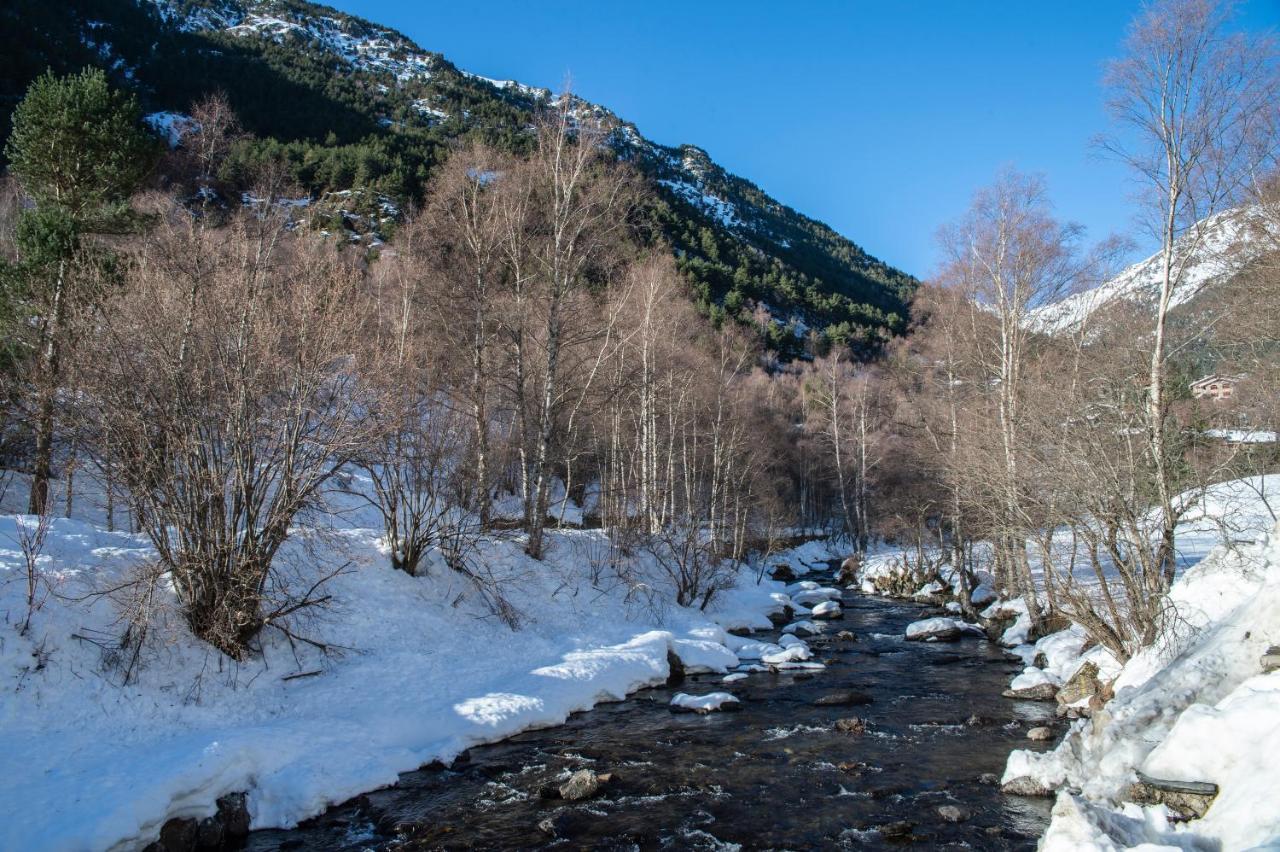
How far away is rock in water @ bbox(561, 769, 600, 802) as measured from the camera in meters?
9.37

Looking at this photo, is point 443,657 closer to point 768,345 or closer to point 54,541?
point 54,541

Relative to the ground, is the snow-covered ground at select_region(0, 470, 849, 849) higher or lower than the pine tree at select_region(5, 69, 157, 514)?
lower

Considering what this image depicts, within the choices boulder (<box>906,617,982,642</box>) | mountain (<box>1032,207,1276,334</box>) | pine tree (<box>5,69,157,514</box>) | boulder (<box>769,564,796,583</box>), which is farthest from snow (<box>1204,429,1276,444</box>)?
pine tree (<box>5,69,157,514</box>)

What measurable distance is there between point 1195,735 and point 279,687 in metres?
12.0

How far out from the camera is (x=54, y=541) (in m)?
11.3

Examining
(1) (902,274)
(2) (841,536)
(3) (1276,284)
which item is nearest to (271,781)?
(3) (1276,284)

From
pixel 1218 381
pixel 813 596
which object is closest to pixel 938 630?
pixel 813 596

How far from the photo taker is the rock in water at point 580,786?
9367mm

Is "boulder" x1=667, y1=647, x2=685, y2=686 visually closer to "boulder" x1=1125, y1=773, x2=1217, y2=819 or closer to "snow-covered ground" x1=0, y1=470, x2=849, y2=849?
"snow-covered ground" x1=0, y1=470, x2=849, y2=849

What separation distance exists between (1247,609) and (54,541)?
1678 cm

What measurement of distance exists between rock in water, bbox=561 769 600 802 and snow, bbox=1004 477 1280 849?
5.59 meters

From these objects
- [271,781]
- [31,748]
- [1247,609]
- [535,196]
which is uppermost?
[535,196]

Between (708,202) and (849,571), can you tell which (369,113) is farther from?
(849,571)

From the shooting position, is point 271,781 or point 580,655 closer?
point 271,781
